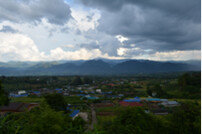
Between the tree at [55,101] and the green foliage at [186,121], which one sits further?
the tree at [55,101]

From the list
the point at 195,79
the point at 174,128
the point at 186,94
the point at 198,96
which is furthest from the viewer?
the point at 195,79

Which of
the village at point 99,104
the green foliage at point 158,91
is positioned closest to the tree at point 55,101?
the village at point 99,104

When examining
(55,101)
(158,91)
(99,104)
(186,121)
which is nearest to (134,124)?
(186,121)

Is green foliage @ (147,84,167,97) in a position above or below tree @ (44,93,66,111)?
below

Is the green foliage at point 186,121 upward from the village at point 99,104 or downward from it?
upward

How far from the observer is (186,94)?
26781 millimetres

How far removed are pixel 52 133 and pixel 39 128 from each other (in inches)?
15.5

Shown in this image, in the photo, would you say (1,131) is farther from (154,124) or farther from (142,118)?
(154,124)

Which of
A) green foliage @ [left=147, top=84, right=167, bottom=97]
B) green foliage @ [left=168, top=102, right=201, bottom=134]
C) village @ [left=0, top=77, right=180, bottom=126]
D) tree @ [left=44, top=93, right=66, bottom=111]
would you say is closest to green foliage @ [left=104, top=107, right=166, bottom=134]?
green foliage @ [left=168, top=102, right=201, bottom=134]

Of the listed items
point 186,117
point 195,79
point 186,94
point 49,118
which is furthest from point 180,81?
point 49,118

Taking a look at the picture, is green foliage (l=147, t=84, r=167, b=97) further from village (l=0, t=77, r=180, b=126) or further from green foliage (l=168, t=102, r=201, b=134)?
green foliage (l=168, t=102, r=201, b=134)

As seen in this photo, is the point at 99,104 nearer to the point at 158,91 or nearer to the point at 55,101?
the point at 55,101

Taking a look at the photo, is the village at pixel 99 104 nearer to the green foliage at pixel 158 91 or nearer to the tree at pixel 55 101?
the green foliage at pixel 158 91

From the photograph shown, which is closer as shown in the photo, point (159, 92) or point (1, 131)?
point (1, 131)
